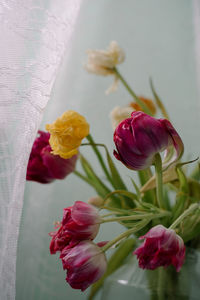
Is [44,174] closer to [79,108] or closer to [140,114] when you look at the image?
[140,114]

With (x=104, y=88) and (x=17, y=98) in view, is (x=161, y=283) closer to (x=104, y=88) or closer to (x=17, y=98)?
(x=17, y=98)

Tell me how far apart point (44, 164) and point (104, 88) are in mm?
399

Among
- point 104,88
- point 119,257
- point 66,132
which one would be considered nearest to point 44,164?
point 66,132

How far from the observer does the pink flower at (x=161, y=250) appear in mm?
393

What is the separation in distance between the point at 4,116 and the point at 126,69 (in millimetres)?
491

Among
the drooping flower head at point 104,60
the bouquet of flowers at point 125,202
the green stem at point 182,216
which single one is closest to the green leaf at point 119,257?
the bouquet of flowers at point 125,202

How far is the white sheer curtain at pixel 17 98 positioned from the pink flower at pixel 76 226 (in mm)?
57

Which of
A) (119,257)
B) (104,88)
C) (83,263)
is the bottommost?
(119,257)

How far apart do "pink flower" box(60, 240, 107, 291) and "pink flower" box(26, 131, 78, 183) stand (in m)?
0.14

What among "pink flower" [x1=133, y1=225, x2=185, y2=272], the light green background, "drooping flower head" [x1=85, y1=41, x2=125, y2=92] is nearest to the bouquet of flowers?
"pink flower" [x1=133, y1=225, x2=185, y2=272]

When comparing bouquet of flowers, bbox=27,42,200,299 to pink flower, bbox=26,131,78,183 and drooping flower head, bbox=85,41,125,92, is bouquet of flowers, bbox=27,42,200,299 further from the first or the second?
drooping flower head, bbox=85,41,125,92

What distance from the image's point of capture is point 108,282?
1.88 ft

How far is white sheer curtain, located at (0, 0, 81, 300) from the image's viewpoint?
44 centimetres

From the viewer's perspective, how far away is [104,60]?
650 millimetres
